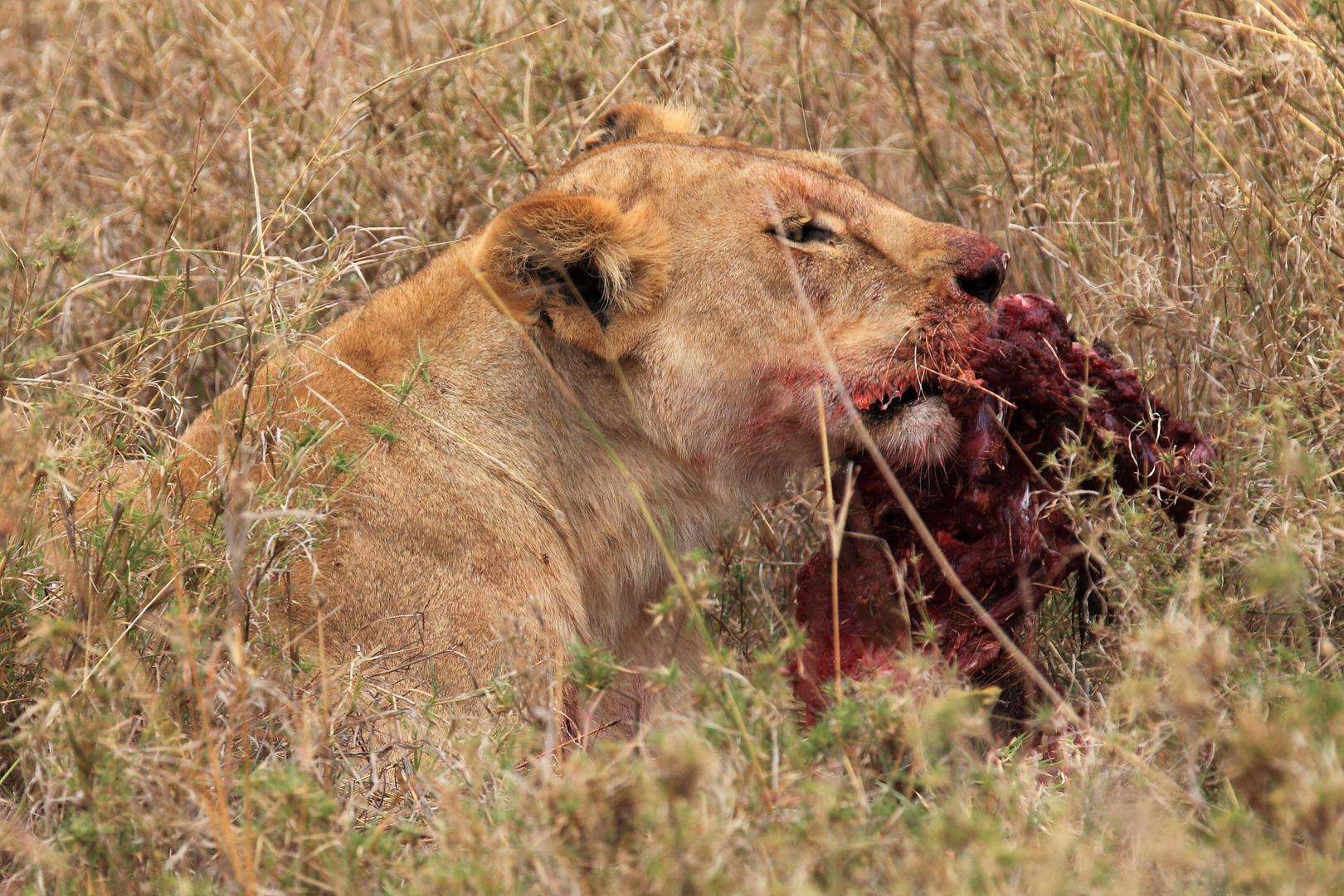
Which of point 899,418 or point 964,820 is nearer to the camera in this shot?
point 964,820

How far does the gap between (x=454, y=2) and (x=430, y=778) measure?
4084 mm

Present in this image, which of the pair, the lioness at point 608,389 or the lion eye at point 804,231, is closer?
the lioness at point 608,389

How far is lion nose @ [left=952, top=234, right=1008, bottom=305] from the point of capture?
3.41 m

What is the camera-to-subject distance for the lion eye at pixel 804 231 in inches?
138

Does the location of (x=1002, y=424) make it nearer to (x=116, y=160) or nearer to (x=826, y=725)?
(x=826, y=725)

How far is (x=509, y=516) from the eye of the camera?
338cm

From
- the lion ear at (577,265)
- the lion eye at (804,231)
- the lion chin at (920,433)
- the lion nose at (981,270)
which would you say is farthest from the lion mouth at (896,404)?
the lion ear at (577,265)

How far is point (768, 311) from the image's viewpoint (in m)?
3.44

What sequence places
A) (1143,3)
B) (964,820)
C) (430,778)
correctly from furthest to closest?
(1143,3) → (430,778) → (964,820)

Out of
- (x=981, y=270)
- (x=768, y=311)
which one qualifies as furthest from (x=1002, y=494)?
(x=768, y=311)

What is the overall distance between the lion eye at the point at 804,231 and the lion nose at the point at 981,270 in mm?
342

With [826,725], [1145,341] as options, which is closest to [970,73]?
[1145,341]

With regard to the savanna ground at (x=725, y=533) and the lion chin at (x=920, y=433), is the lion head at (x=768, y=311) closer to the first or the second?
the lion chin at (x=920, y=433)

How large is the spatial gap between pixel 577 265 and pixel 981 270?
99 centimetres
